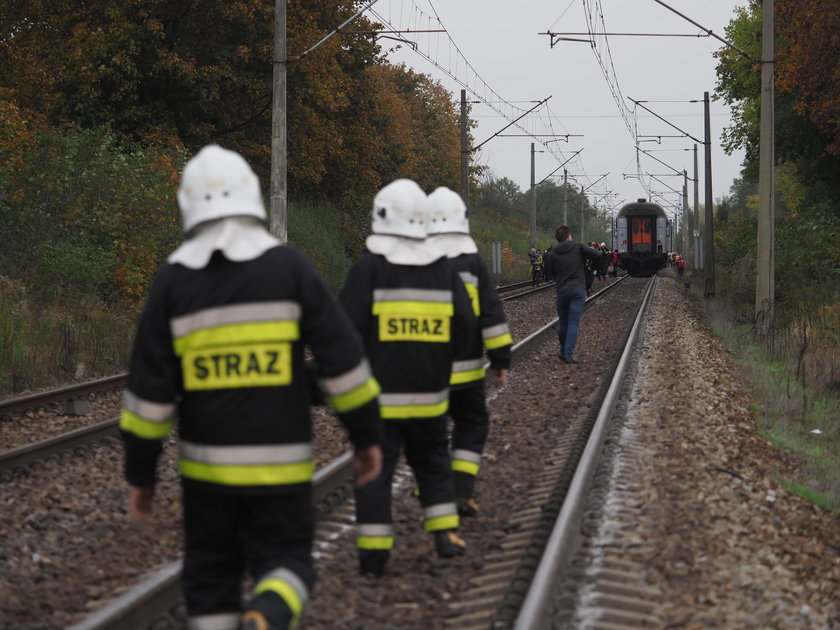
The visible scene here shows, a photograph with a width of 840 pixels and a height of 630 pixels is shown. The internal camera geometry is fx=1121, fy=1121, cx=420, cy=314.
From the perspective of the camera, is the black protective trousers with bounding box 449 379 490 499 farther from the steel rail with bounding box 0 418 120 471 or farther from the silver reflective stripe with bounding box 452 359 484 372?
the steel rail with bounding box 0 418 120 471

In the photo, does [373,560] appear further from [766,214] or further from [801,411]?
[766,214]

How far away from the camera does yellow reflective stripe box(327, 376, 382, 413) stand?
12.3 feet

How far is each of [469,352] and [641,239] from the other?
144ft

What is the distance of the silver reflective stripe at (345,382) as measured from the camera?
3719 millimetres

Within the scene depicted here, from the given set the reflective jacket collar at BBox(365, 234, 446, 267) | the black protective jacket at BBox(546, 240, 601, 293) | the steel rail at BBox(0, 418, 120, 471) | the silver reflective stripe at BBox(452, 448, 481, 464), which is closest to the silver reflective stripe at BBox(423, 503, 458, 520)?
the silver reflective stripe at BBox(452, 448, 481, 464)

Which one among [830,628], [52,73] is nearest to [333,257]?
[52,73]

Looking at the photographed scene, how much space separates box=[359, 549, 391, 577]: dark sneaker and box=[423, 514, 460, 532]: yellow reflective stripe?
376 millimetres

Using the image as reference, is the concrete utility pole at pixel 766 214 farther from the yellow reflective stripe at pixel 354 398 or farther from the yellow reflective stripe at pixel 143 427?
the yellow reflective stripe at pixel 143 427

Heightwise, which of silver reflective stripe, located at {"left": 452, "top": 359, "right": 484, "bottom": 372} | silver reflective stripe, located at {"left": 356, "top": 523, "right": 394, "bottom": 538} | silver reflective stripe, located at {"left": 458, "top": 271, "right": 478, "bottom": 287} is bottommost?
silver reflective stripe, located at {"left": 356, "top": 523, "right": 394, "bottom": 538}

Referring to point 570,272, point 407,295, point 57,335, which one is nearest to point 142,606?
point 407,295

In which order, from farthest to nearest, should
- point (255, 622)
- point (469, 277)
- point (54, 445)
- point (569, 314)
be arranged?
point (569, 314) < point (54, 445) < point (469, 277) < point (255, 622)

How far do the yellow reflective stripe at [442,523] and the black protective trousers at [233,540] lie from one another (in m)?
2.28

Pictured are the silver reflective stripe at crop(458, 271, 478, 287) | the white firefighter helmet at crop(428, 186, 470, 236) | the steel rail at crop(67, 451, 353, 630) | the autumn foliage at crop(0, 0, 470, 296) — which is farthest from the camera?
the autumn foliage at crop(0, 0, 470, 296)

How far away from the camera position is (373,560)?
5719 mm
